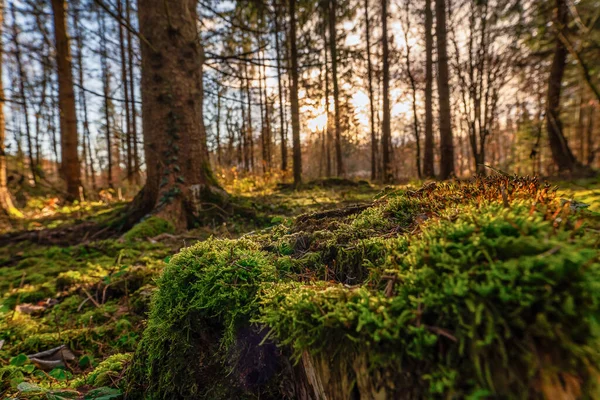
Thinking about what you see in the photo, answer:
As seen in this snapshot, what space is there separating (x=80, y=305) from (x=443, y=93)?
9.77 meters

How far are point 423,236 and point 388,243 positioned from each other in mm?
221

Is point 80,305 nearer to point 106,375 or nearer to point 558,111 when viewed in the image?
point 106,375

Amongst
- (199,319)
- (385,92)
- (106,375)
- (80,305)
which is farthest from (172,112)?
(385,92)

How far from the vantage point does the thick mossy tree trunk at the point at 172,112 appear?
4.85 metres

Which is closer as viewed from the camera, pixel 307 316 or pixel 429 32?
pixel 307 316

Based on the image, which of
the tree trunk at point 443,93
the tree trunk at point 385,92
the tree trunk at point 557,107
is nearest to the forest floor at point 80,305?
the tree trunk at point 557,107

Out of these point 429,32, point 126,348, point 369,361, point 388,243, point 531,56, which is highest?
point 429,32

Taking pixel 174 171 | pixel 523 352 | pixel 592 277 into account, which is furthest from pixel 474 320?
pixel 174 171

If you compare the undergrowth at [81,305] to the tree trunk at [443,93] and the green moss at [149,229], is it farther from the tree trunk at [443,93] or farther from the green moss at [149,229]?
the tree trunk at [443,93]

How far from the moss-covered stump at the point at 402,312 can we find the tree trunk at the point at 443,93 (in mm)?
8444

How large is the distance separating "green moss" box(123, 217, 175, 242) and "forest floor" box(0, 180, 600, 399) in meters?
0.02

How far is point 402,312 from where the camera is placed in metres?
0.81

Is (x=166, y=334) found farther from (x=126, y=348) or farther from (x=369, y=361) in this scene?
(x=126, y=348)

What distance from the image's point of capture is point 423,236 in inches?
39.6
